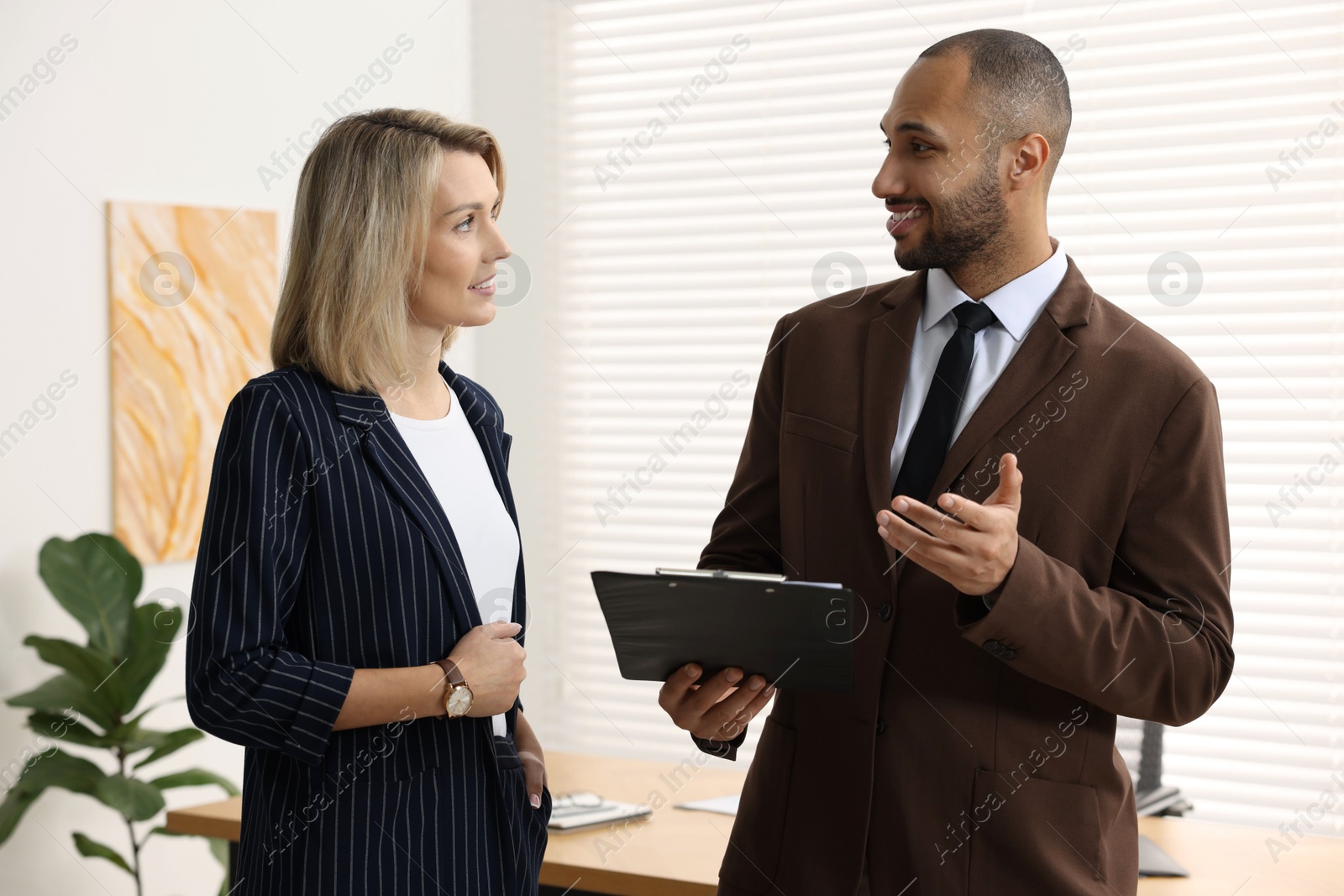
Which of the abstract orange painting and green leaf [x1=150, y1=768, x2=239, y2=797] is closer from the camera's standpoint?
green leaf [x1=150, y1=768, x2=239, y2=797]

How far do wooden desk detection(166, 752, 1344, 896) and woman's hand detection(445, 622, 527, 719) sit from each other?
70 cm

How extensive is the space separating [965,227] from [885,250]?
8.30 feet

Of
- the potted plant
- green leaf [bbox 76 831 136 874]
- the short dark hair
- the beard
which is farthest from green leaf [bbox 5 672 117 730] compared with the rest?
the short dark hair

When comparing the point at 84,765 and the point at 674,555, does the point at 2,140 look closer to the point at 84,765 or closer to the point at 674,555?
the point at 84,765

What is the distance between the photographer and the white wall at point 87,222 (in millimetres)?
3176

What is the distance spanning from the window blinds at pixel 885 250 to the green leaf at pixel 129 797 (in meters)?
1.88

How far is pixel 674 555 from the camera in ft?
15.0

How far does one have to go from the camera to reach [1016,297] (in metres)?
1.71

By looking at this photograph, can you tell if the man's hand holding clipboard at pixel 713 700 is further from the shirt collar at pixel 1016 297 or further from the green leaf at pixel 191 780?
the green leaf at pixel 191 780

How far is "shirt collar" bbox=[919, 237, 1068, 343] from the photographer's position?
1.70m

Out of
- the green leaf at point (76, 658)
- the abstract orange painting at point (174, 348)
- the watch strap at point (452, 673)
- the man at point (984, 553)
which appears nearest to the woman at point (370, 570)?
the watch strap at point (452, 673)

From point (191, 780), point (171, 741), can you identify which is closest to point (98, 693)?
point (171, 741)

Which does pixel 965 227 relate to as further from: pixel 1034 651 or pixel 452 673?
pixel 452 673

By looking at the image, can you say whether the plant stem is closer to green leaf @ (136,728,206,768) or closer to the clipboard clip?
green leaf @ (136,728,206,768)
